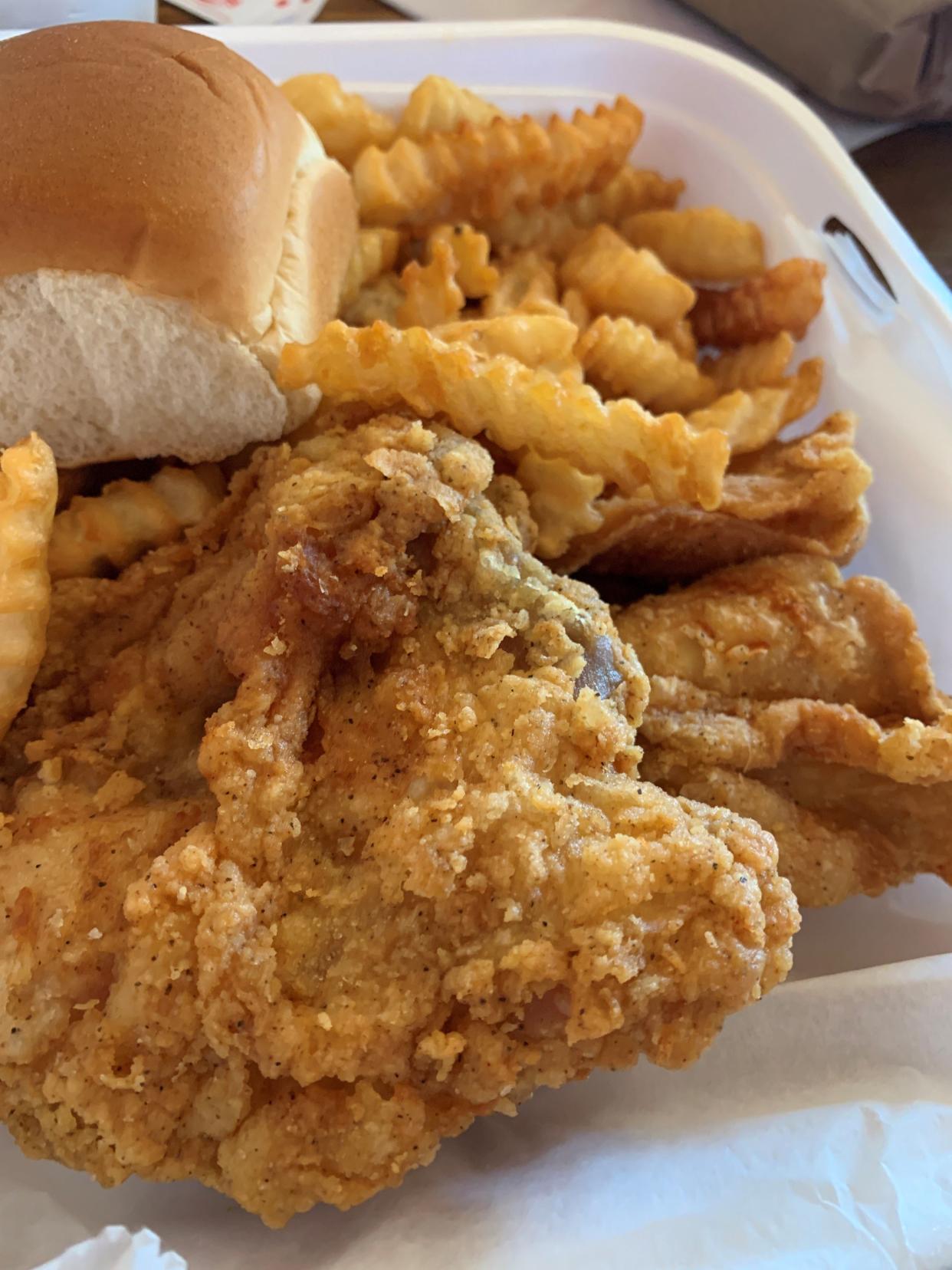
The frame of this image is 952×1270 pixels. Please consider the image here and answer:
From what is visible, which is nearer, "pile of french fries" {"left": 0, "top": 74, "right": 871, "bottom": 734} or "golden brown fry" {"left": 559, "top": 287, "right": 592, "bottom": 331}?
"pile of french fries" {"left": 0, "top": 74, "right": 871, "bottom": 734}

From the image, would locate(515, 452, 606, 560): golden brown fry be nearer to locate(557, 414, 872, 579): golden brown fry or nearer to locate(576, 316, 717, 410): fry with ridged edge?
locate(557, 414, 872, 579): golden brown fry

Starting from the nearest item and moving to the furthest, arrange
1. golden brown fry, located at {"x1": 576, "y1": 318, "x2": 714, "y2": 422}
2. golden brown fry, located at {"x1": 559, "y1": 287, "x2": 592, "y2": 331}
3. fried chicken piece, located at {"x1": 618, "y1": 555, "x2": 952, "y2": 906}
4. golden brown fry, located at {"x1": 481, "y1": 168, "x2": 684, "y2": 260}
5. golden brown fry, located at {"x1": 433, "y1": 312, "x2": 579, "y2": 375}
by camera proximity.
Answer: fried chicken piece, located at {"x1": 618, "y1": 555, "x2": 952, "y2": 906}, golden brown fry, located at {"x1": 433, "y1": 312, "x2": 579, "y2": 375}, golden brown fry, located at {"x1": 576, "y1": 318, "x2": 714, "y2": 422}, golden brown fry, located at {"x1": 559, "y1": 287, "x2": 592, "y2": 331}, golden brown fry, located at {"x1": 481, "y1": 168, "x2": 684, "y2": 260}

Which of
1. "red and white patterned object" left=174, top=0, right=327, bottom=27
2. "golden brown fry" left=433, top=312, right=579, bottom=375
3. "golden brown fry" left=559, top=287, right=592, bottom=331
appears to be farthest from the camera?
"red and white patterned object" left=174, top=0, right=327, bottom=27

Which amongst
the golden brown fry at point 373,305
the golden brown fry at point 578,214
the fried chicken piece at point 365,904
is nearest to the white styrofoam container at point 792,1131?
the fried chicken piece at point 365,904

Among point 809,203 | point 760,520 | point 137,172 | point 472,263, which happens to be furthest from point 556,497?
point 809,203

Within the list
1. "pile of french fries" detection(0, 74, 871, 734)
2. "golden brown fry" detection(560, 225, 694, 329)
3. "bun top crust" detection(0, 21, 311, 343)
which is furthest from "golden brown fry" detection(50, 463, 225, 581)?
"golden brown fry" detection(560, 225, 694, 329)

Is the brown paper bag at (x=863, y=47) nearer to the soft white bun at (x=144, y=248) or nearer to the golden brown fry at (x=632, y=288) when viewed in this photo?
the golden brown fry at (x=632, y=288)

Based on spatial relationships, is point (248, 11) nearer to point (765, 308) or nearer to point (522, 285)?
point (522, 285)
